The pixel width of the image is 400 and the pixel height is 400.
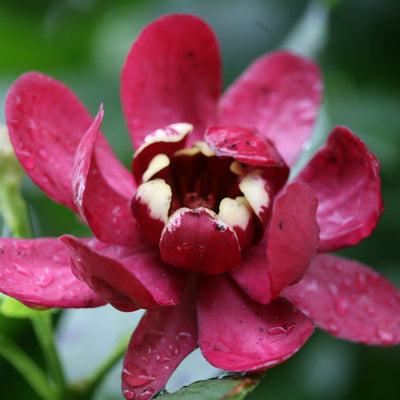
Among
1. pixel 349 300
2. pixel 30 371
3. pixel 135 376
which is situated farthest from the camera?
pixel 30 371

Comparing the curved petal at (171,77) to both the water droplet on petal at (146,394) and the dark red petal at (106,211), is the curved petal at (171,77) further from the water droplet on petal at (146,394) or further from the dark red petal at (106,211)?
the water droplet on petal at (146,394)

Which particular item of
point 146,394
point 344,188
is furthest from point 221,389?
point 344,188

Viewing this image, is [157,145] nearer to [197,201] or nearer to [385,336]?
[197,201]

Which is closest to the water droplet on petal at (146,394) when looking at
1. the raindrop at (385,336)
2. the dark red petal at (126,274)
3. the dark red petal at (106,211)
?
the dark red petal at (126,274)

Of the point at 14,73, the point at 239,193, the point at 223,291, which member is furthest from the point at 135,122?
the point at 14,73

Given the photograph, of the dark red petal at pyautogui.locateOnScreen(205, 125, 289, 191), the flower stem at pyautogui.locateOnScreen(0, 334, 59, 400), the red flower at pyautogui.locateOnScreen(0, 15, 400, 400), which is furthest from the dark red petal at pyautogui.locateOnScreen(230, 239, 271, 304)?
the flower stem at pyautogui.locateOnScreen(0, 334, 59, 400)

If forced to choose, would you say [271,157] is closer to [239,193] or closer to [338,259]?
[239,193]
